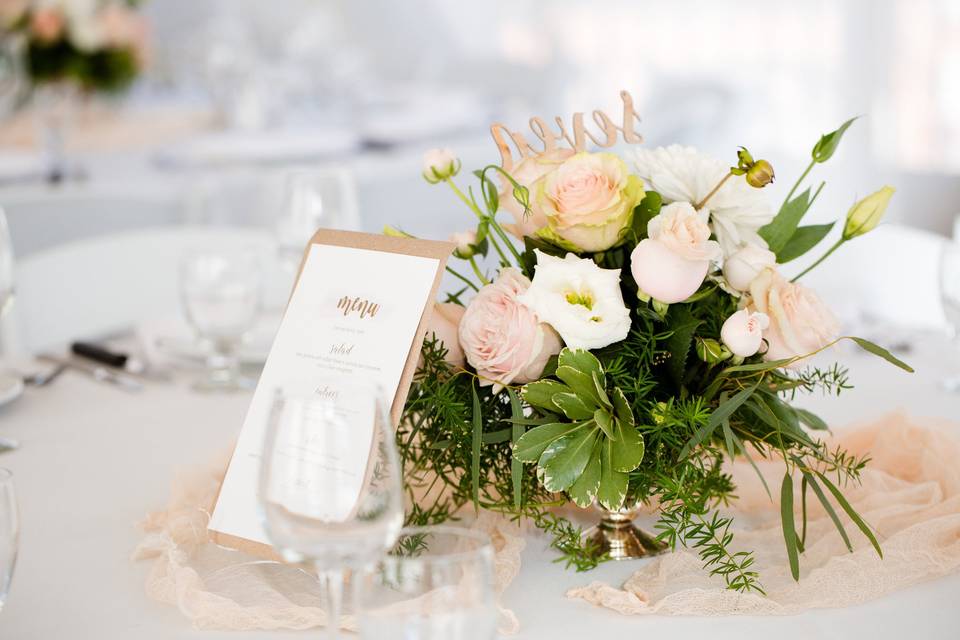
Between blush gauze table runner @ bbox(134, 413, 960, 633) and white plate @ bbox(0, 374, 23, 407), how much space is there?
1.30 feet

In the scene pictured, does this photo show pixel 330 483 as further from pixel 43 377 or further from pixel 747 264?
pixel 43 377

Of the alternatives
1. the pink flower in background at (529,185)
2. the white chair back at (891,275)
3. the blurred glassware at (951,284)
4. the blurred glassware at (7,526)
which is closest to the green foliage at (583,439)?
the pink flower in background at (529,185)

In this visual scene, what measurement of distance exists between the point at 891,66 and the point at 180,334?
136 inches

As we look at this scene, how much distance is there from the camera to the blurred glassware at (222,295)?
1.27 meters

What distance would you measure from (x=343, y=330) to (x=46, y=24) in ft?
7.06

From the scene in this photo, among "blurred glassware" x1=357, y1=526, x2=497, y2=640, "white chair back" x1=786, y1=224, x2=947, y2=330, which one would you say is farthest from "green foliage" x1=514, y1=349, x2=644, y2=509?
"white chair back" x1=786, y1=224, x2=947, y2=330

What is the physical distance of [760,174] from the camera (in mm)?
723

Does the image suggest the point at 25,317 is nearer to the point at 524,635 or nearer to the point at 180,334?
the point at 180,334

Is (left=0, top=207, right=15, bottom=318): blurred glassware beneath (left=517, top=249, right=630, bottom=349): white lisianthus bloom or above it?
beneath

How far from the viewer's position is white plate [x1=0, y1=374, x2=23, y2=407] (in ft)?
4.07

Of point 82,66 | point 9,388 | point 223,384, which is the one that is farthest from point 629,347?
point 82,66

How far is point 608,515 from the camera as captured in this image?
2.77 feet

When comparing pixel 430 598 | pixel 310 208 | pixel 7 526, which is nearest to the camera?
pixel 430 598

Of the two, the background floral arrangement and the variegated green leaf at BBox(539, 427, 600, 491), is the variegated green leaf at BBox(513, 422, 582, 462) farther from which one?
the background floral arrangement
